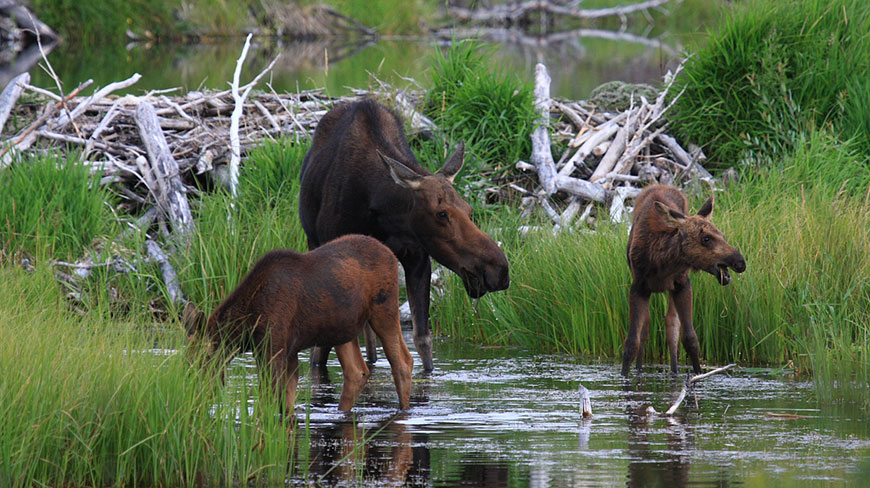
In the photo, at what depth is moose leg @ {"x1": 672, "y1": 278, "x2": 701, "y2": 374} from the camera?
29.5 feet

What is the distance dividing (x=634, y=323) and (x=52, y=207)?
233 inches

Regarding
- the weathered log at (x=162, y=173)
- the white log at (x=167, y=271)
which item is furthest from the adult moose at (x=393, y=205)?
the weathered log at (x=162, y=173)

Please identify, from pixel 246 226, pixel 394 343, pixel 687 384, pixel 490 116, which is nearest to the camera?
pixel 394 343

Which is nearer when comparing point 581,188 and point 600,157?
point 581,188

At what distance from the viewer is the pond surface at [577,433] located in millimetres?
6020

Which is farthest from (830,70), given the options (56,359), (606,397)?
(56,359)

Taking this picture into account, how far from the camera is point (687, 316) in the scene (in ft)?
29.5

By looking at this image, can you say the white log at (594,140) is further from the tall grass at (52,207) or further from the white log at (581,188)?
the tall grass at (52,207)

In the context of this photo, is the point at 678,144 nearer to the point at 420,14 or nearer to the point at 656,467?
the point at 656,467

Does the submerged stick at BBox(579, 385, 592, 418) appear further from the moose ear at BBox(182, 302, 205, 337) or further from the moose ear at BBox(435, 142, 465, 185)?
the moose ear at BBox(182, 302, 205, 337)

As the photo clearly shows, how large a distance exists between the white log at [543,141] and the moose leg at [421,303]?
161 inches

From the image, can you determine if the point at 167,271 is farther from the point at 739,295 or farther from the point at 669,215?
the point at 739,295

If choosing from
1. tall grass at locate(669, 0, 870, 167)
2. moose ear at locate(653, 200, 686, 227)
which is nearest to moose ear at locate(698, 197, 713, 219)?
moose ear at locate(653, 200, 686, 227)

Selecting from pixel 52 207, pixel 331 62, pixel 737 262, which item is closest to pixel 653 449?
pixel 737 262
